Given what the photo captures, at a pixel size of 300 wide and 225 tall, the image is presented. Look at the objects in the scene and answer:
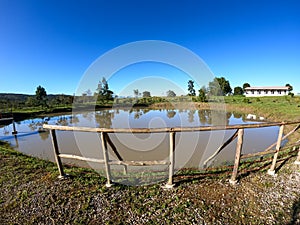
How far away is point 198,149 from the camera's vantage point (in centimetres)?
664

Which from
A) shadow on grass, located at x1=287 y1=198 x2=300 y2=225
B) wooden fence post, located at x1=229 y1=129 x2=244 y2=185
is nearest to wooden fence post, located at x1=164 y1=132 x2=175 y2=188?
wooden fence post, located at x1=229 y1=129 x2=244 y2=185

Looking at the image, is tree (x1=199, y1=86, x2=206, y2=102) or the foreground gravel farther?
tree (x1=199, y1=86, x2=206, y2=102)

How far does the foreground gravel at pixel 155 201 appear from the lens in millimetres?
2465

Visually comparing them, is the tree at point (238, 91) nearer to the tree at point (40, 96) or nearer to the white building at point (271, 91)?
the white building at point (271, 91)

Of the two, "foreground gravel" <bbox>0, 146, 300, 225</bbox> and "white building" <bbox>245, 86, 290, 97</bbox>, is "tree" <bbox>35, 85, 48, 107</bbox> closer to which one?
"foreground gravel" <bbox>0, 146, 300, 225</bbox>

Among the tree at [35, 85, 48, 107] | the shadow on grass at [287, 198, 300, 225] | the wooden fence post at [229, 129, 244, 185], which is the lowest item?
the shadow on grass at [287, 198, 300, 225]

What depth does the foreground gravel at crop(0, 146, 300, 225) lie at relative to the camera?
97.0 inches

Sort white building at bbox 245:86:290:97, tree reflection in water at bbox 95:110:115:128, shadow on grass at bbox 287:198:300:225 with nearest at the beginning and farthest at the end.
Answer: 1. shadow on grass at bbox 287:198:300:225
2. tree reflection in water at bbox 95:110:115:128
3. white building at bbox 245:86:290:97

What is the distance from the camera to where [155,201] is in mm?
2828

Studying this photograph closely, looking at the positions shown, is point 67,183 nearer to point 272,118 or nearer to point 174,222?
point 174,222

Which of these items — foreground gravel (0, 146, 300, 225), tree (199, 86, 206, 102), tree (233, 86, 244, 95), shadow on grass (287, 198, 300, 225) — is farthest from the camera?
tree (233, 86, 244, 95)

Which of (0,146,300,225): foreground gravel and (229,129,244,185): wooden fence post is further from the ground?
(229,129,244,185): wooden fence post

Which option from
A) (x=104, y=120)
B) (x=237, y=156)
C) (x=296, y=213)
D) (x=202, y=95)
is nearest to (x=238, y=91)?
(x=202, y=95)

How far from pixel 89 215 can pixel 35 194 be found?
4.73ft
